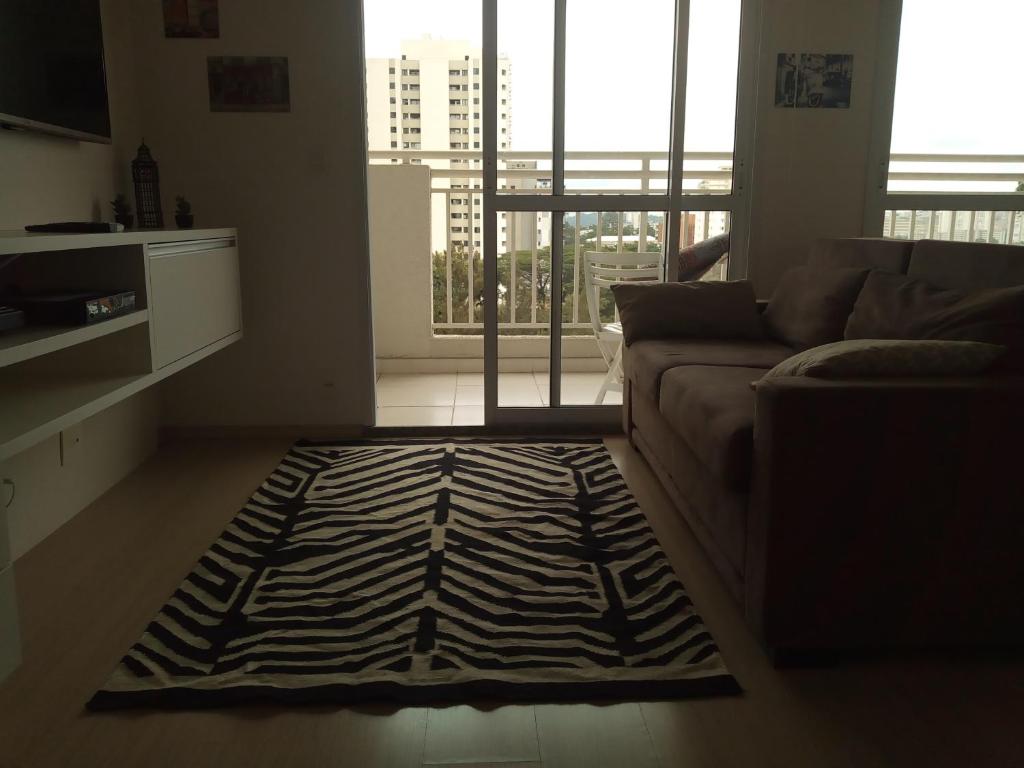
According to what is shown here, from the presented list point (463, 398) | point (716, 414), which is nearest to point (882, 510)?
point (716, 414)

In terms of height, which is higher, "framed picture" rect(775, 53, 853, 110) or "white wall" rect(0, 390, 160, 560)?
"framed picture" rect(775, 53, 853, 110)

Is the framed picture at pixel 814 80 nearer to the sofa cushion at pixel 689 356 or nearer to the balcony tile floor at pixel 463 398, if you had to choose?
the sofa cushion at pixel 689 356

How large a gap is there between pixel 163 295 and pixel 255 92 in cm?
126

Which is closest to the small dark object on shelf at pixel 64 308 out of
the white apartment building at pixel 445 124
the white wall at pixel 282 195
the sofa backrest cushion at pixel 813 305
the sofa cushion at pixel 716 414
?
the white wall at pixel 282 195

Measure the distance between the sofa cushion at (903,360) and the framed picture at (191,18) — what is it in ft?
9.36

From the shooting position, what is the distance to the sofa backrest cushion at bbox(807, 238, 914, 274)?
2809 mm

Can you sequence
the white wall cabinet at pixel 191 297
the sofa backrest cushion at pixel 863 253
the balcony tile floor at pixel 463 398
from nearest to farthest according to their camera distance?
the white wall cabinet at pixel 191 297 → the sofa backrest cushion at pixel 863 253 → the balcony tile floor at pixel 463 398

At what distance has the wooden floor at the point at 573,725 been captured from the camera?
1532mm

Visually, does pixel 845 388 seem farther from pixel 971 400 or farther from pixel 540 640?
pixel 540 640

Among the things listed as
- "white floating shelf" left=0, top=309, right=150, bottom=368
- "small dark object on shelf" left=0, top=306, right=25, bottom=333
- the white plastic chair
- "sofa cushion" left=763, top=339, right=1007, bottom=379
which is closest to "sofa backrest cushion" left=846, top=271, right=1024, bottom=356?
"sofa cushion" left=763, top=339, right=1007, bottom=379

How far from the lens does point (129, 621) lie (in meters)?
2.04

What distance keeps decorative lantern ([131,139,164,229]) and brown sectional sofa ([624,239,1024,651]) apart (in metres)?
2.37

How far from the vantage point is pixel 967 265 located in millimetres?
2416

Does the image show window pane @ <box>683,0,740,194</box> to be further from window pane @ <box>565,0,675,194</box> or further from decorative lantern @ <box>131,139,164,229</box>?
decorative lantern @ <box>131,139,164,229</box>
